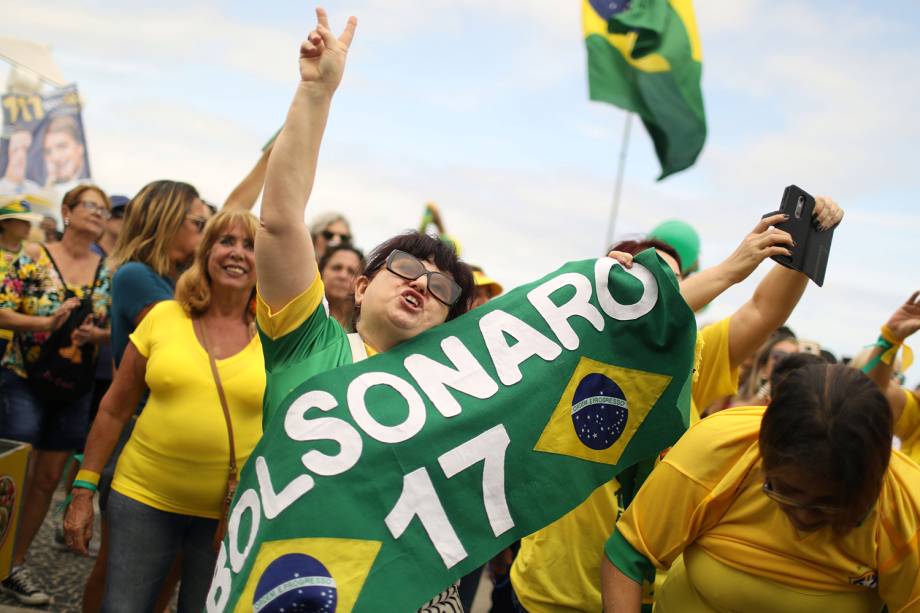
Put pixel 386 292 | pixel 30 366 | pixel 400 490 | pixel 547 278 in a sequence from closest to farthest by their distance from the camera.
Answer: pixel 400 490, pixel 386 292, pixel 547 278, pixel 30 366

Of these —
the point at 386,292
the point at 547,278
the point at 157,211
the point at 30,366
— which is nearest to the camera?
the point at 386,292

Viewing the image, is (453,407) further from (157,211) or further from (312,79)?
(157,211)

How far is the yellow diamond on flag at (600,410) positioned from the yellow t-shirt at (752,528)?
0.22 m

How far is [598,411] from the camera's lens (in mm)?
2248

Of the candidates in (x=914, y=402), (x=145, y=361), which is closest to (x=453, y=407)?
(x=145, y=361)

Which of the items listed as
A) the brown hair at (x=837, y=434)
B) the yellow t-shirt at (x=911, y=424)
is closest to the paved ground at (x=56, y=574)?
the yellow t-shirt at (x=911, y=424)

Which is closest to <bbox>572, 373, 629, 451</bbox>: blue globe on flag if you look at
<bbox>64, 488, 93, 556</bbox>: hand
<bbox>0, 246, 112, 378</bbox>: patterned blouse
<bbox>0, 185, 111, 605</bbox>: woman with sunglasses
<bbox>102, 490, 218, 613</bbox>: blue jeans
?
<bbox>102, 490, 218, 613</bbox>: blue jeans

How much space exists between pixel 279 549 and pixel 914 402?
3.33 m

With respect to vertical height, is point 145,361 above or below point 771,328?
below

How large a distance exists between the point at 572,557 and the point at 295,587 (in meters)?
1.08

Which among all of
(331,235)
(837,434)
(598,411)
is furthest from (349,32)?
(331,235)

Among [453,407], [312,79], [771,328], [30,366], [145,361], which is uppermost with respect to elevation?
[312,79]

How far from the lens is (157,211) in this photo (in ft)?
12.6

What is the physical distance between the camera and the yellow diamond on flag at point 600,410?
2193 mm
